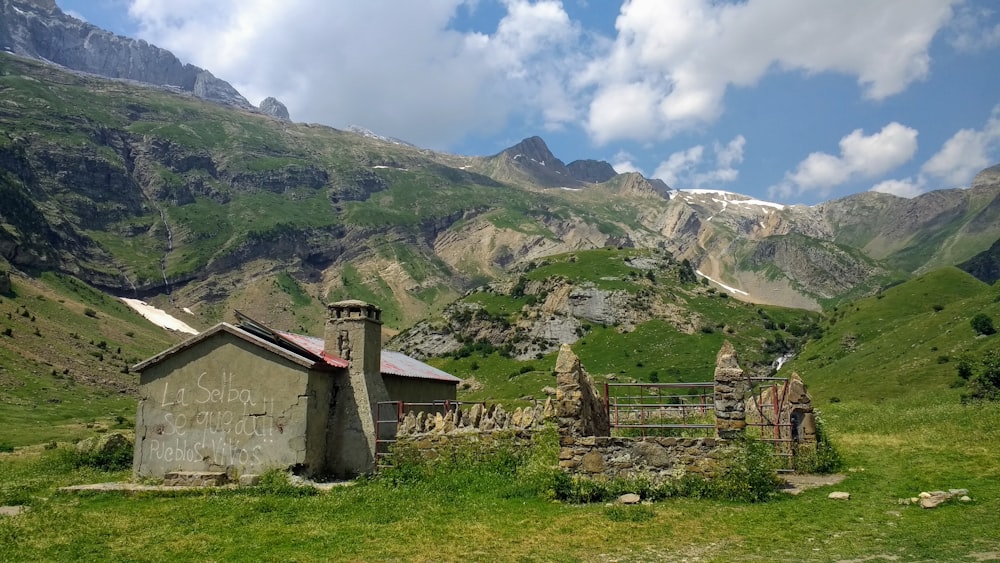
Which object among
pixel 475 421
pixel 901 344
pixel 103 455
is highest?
pixel 901 344

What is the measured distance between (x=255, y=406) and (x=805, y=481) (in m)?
18.7

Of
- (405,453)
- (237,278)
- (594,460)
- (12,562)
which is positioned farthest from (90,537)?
(237,278)

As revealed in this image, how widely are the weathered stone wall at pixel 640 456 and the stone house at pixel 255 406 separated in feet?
30.9

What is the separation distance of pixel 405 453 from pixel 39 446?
3018 cm

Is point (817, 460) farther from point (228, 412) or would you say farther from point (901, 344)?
point (901, 344)

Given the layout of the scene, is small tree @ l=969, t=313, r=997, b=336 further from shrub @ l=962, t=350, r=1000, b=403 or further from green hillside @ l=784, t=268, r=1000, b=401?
shrub @ l=962, t=350, r=1000, b=403

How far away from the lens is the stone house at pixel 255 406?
22.9 meters

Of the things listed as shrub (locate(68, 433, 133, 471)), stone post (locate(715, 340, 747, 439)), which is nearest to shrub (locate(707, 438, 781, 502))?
stone post (locate(715, 340, 747, 439))

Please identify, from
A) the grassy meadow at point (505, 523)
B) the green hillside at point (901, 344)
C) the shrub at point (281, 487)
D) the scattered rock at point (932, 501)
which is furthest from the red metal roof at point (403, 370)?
the green hillside at point (901, 344)

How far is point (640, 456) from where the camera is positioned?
17.8 m

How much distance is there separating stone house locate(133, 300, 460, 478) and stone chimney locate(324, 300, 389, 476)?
0.04 m

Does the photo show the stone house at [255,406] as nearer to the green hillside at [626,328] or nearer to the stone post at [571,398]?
the stone post at [571,398]

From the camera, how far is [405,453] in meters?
23.2

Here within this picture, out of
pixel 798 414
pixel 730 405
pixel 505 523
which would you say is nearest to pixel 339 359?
pixel 505 523
